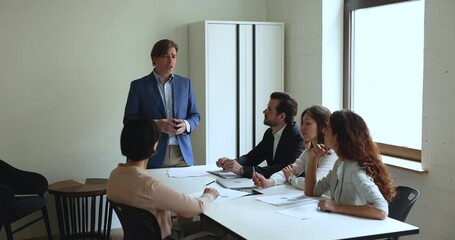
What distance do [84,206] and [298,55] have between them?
2.29 metres

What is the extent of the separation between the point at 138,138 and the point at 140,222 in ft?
1.18

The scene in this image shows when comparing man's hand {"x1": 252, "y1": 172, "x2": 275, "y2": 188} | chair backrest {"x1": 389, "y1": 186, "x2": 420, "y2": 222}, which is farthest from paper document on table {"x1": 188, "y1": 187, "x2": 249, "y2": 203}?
chair backrest {"x1": 389, "y1": 186, "x2": 420, "y2": 222}

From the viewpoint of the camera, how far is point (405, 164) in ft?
13.3

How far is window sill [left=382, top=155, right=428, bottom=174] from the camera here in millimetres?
3834

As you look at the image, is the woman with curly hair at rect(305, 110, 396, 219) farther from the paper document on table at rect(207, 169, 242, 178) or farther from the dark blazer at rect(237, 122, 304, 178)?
the paper document on table at rect(207, 169, 242, 178)

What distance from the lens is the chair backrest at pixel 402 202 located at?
280 centimetres

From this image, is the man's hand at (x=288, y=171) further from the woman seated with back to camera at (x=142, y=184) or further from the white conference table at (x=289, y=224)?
the woman seated with back to camera at (x=142, y=184)

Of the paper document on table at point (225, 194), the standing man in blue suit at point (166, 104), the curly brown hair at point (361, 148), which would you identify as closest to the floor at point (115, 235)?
the standing man in blue suit at point (166, 104)

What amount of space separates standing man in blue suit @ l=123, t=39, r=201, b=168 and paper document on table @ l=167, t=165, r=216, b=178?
22 cm

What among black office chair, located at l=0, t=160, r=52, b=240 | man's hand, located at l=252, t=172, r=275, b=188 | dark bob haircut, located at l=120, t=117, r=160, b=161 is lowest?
black office chair, located at l=0, t=160, r=52, b=240

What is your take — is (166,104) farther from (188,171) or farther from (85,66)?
(85,66)

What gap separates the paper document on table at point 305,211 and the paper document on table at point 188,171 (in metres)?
1.00

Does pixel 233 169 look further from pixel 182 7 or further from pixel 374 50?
pixel 182 7

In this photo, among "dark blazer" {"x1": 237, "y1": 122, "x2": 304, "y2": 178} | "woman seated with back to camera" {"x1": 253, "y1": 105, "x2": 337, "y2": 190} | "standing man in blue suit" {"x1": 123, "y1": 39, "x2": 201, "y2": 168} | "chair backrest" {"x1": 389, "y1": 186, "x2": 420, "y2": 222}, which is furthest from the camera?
"standing man in blue suit" {"x1": 123, "y1": 39, "x2": 201, "y2": 168}
